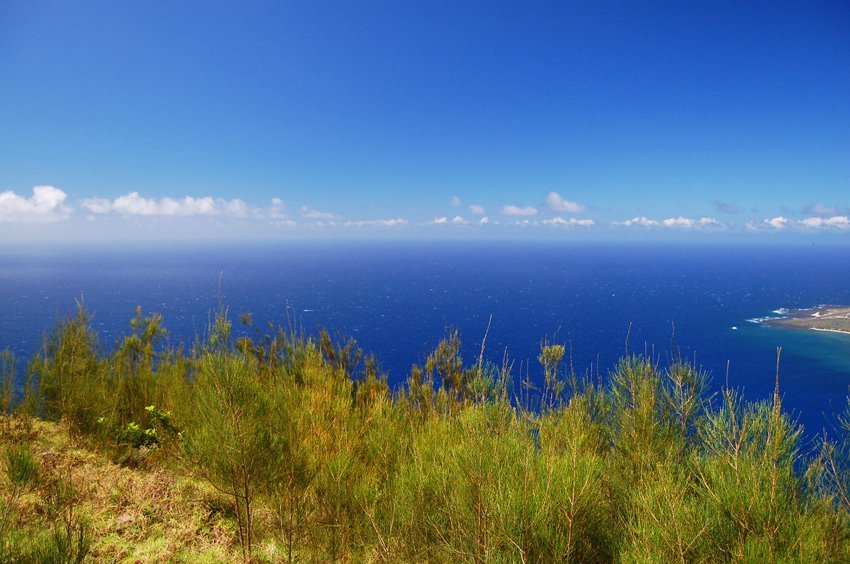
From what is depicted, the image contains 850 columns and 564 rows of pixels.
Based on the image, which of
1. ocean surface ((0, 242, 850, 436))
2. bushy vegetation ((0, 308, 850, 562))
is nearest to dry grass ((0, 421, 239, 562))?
bushy vegetation ((0, 308, 850, 562))

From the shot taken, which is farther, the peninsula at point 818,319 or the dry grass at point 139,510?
the peninsula at point 818,319

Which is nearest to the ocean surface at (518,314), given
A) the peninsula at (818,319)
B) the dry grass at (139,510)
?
the peninsula at (818,319)

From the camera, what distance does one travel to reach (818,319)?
61.8 m

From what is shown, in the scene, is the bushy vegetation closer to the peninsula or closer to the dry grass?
the dry grass

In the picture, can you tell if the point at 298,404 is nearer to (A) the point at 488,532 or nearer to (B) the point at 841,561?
(A) the point at 488,532

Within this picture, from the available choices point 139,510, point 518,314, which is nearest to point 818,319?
point 518,314

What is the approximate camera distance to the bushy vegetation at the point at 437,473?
214 centimetres

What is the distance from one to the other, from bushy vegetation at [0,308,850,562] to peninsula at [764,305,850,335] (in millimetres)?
73770

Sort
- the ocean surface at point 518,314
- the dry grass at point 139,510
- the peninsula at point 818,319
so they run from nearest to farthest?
the dry grass at point 139,510, the ocean surface at point 518,314, the peninsula at point 818,319

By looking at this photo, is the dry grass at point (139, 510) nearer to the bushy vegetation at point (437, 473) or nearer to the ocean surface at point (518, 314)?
the bushy vegetation at point (437, 473)

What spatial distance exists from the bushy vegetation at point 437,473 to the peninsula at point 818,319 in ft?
242

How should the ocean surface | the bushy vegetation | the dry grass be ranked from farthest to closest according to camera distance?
the ocean surface < the dry grass < the bushy vegetation

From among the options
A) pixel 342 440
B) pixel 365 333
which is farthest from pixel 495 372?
pixel 365 333

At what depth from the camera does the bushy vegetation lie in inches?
84.4
